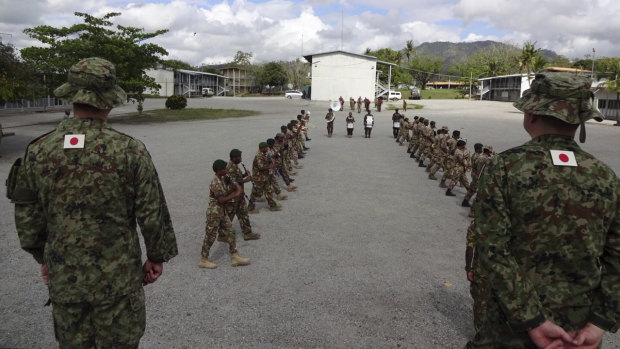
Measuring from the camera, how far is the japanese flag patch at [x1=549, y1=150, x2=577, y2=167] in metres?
2.24

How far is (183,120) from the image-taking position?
31281mm

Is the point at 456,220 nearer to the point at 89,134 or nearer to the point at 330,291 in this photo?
the point at 330,291

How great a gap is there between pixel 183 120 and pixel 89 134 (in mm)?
29934

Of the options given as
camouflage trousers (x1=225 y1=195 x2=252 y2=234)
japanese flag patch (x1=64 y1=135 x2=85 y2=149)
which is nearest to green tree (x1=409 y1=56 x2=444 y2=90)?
camouflage trousers (x1=225 y1=195 x2=252 y2=234)

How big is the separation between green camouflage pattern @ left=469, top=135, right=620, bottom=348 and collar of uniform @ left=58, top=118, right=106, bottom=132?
2.37 m

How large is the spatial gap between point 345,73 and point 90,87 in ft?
173

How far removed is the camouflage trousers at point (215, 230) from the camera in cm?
645

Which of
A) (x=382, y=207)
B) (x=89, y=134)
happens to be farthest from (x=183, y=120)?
(x=89, y=134)

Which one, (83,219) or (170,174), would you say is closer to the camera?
(83,219)

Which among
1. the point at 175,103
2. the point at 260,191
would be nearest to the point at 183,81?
the point at 175,103

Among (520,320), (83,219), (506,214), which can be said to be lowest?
(520,320)

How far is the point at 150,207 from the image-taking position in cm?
274

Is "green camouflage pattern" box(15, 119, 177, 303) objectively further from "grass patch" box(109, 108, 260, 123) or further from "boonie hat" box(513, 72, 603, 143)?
"grass patch" box(109, 108, 260, 123)

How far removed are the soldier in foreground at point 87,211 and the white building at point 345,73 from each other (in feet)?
170
